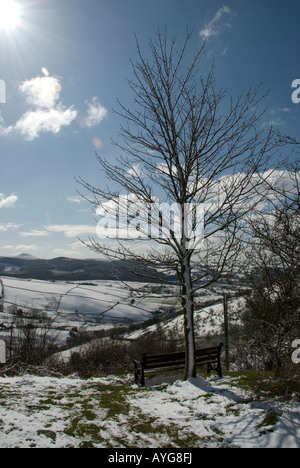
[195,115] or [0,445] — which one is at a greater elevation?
[195,115]

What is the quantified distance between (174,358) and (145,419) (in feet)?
17.7

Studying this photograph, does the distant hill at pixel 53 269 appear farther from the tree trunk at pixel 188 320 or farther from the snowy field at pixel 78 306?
the tree trunk at pixel 188 320

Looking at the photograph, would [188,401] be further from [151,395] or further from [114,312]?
[114,312]

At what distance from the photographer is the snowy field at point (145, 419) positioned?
146 inches

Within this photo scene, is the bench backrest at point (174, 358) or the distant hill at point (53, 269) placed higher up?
the bench backrest at point (174, 358)

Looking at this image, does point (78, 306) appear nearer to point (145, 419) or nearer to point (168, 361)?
point (168, 361)

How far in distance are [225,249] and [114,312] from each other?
62.2 meters

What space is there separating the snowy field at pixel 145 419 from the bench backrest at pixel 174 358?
8.94 ft

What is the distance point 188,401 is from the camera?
5812mm

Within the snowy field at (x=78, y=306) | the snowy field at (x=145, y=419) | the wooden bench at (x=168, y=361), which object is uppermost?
the snowy field at (x=145, y=419)

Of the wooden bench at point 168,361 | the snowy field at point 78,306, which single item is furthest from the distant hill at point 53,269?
the wooden bench at point 168,361

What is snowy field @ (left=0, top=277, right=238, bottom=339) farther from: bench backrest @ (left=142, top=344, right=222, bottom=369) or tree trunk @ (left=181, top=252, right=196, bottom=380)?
tree trunk @ (left=181, top=252, right=196, bottom=380)

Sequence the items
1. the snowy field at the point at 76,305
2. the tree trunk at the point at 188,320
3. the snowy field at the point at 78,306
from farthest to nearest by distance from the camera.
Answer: the snowy field at the point at 76,305 < the snowy field at the point at 78,306 < the tree trunk at the point at 188,320
